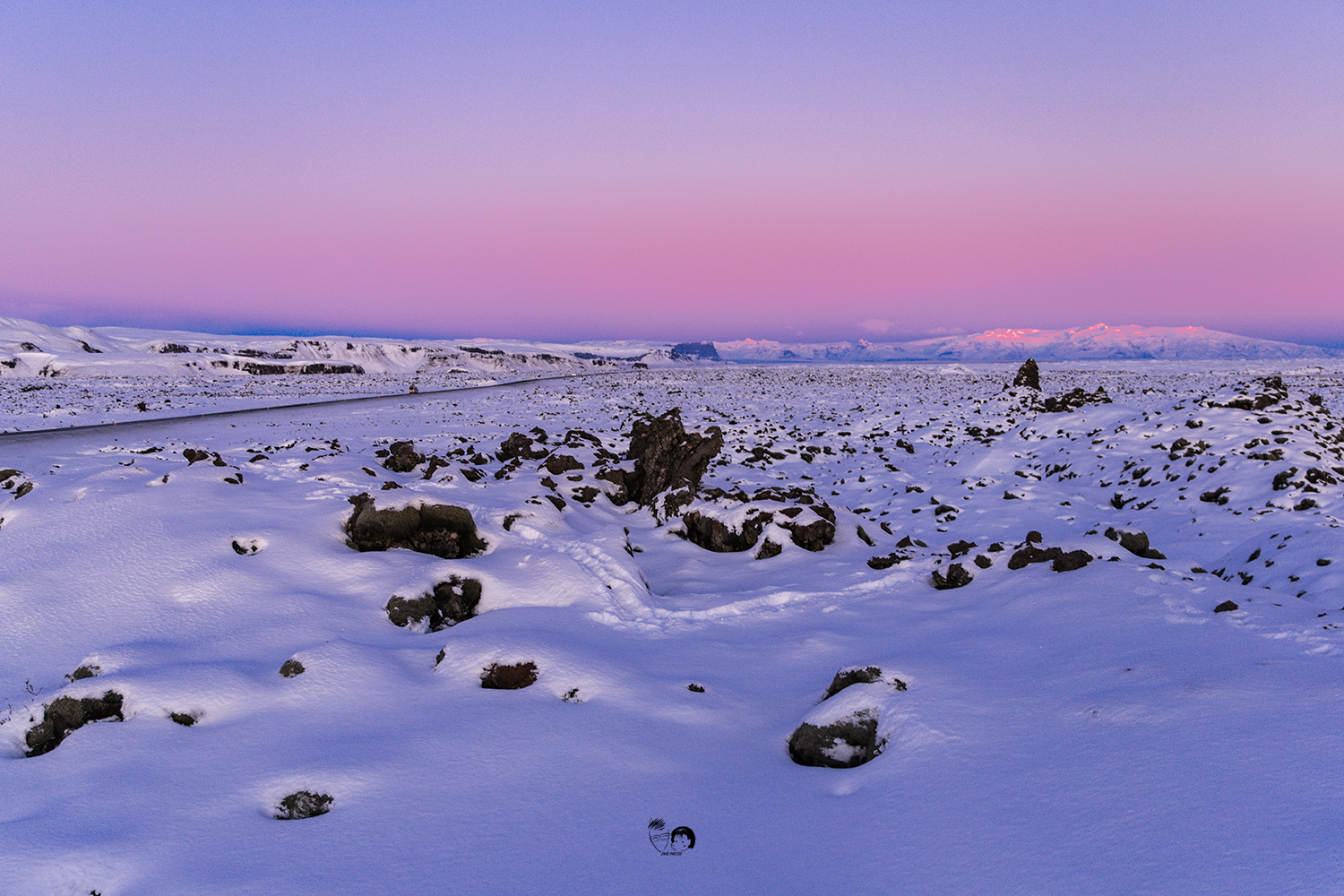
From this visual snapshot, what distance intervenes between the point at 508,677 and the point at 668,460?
10270mm

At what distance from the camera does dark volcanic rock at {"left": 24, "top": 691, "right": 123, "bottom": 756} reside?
479 centimetres

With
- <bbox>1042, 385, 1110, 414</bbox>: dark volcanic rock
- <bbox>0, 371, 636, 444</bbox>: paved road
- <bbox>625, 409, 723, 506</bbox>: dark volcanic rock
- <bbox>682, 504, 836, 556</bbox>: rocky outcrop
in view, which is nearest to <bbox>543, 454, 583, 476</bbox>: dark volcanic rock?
<bbox>625, 409, 723, 506</bbox>: dark volcanic rock

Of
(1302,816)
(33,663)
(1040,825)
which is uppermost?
(1302,816)

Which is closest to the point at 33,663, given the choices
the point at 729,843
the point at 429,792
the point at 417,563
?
the point at 417,563

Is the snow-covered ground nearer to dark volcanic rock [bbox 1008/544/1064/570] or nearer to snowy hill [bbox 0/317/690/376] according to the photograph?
dark volcanic rock [bbox 1008/544/1064/570]

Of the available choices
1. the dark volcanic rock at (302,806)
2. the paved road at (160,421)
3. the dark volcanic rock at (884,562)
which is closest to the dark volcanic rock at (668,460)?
the dark volcanic rock at (884,562)

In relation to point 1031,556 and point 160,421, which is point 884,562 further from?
point 160,421

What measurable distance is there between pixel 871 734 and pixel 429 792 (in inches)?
132

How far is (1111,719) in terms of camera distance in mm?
4559

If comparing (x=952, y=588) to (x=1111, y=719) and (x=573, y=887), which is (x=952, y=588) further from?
(x=573, y=887)

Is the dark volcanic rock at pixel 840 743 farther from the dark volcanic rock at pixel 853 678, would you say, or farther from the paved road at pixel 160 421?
the paved road at pixel 160 421

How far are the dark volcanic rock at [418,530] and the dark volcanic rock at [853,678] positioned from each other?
5922 millimetres

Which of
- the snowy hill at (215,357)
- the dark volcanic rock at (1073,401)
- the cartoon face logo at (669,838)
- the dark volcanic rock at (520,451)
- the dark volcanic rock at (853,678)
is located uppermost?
the snowy hill at (215,357)

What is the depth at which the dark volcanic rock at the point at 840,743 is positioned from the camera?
191 inches
